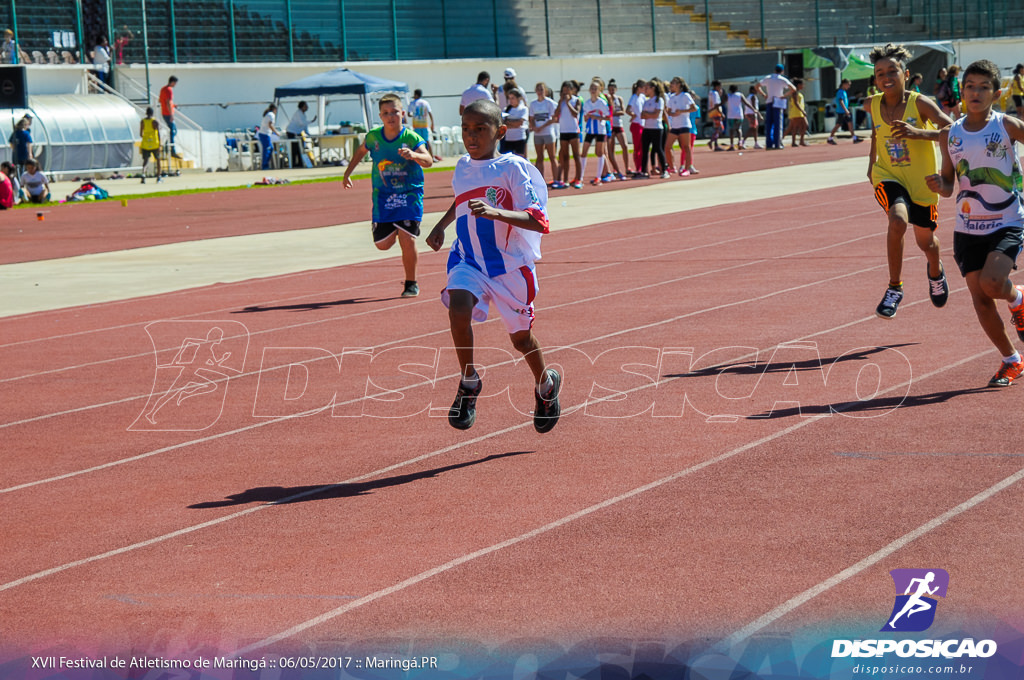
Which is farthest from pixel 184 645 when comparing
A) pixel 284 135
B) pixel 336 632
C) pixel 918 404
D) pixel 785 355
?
pixel 284 135

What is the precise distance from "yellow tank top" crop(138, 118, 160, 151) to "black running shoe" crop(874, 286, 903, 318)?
29.5m

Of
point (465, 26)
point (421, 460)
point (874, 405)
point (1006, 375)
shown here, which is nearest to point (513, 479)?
point (421, 460)

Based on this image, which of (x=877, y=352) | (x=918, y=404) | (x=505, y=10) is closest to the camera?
(x=918, y=404)

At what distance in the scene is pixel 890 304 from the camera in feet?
32.7

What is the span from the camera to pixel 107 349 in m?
11.2

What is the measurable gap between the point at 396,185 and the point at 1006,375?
6.69 metres

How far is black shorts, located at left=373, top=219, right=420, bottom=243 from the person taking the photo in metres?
13.2

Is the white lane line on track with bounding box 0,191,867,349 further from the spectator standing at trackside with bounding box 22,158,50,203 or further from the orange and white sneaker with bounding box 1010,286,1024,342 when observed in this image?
the spectator standing at trackside with bounding box 22,158,50,203

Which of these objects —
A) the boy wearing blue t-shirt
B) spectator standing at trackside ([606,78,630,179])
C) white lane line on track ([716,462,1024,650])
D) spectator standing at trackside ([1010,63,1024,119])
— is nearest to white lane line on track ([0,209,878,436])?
the boy wearing blue t-shirt

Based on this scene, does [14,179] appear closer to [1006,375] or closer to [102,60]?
[102,60]

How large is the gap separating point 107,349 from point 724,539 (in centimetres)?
702

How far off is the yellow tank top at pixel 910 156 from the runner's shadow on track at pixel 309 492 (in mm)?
4851

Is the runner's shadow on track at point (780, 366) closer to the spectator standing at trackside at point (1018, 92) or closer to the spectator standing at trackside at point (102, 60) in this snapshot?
the spectator standing at trackside at point (1018, 92)

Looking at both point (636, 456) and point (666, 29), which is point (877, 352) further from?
point (666, 29)
